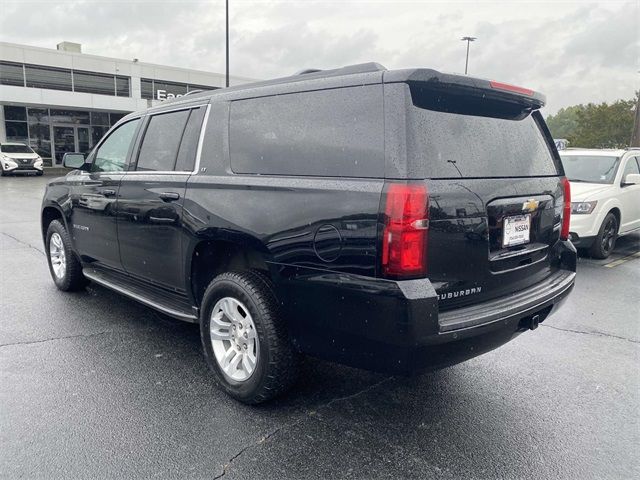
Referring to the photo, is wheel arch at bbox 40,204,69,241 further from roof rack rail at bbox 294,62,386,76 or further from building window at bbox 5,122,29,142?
building window at bbox 5,122,29,142

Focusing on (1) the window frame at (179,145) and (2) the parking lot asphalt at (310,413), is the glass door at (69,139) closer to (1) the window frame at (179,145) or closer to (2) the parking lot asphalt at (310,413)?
(1) the window frame at (179,145)

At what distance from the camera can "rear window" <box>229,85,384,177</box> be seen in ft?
8.45

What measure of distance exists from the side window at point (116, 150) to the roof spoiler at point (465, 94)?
2.76 m

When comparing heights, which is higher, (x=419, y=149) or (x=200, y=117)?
(x=200, y=117)

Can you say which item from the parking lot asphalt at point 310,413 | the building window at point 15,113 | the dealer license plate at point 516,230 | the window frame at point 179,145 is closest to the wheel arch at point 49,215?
the parking lot asphalt at point 310,413

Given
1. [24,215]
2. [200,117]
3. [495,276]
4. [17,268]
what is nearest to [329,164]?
[495,276]

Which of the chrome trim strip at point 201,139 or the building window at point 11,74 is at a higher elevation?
the building window at point 11,74

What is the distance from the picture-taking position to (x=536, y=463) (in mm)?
2629

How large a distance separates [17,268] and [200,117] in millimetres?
4387

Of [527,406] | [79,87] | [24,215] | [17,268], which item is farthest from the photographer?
[79,87]

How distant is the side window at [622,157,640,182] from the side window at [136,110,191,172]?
728cm

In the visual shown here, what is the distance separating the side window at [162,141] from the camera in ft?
12.5

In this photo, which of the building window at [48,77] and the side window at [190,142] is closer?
the side window at [190,142]

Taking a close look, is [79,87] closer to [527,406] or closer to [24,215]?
[24,215]
